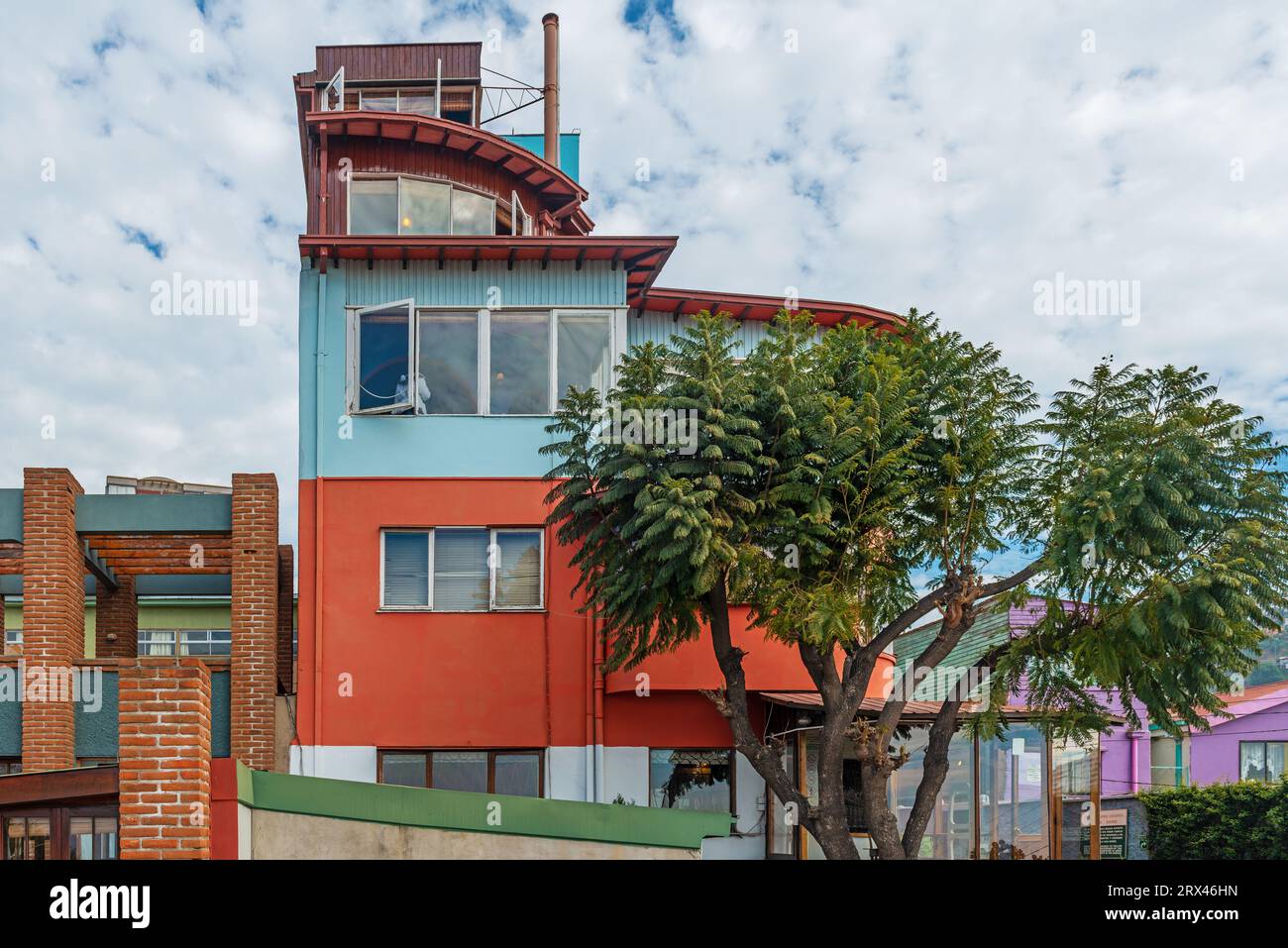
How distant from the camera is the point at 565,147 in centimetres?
2794

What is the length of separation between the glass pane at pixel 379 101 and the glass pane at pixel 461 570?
31.3ft

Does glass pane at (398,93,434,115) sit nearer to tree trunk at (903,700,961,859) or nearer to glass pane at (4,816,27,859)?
tree trunk at (903,700,961,859)

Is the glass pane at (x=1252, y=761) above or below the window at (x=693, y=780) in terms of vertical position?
below

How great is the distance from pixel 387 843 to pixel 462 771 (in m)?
7.05

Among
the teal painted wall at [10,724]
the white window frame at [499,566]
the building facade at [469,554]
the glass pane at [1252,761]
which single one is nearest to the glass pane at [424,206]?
the building facade at [469,554]

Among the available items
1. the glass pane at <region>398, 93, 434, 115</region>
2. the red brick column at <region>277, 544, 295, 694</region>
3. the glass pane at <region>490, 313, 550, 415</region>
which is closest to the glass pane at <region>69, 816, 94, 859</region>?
the glass pane at <region>490, 313, 550, 415</region>

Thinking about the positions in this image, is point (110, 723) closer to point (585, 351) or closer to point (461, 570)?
point (461, 570)

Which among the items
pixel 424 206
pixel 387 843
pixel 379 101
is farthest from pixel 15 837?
pixel 379 101

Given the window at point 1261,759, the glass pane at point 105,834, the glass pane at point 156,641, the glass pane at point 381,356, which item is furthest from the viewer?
the window at point 1261,759

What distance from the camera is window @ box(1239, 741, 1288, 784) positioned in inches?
1431

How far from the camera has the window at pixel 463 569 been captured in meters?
19.6

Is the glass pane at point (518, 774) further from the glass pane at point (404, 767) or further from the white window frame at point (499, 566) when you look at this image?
the white window frame at point (499, 566)

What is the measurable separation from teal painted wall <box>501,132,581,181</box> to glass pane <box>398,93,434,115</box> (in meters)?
2.55
